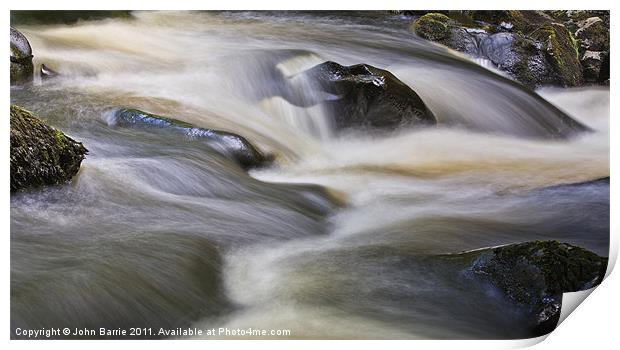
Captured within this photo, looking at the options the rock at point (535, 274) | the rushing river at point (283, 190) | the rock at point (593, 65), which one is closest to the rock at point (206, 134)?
the rushing river at point (283, 190)

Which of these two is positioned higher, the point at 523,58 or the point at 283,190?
the point at 523,58

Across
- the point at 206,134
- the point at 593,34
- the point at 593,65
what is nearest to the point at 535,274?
the point at 593,65

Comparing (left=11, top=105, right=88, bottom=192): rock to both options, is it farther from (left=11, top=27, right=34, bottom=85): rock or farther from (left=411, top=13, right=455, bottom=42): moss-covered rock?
(left=411, top=13, right=455, bottom=42): moss-covered rock

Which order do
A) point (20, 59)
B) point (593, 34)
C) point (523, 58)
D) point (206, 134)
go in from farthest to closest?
point (523, 58) → point (593, 34) → point (206, 134) → point (20, 59)

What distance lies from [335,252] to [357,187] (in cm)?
35

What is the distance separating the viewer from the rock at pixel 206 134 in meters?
3.99

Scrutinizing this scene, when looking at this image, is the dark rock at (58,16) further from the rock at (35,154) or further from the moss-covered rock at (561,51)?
the moss-covered rock at (561,51)

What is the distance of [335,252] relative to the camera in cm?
385

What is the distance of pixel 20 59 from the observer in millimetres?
3889

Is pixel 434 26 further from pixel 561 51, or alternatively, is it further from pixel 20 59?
pixel 20 59

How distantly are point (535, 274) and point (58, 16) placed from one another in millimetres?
2486

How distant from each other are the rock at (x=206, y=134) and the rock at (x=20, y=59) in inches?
17.5

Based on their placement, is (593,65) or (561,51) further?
(561,51)

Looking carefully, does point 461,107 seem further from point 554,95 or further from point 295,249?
point 295,249
